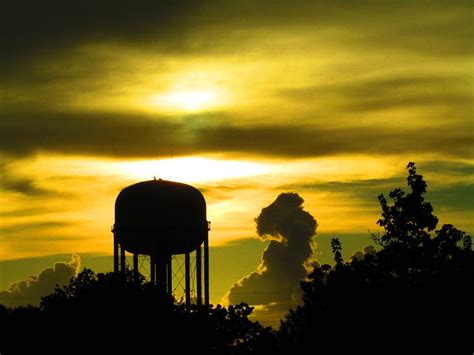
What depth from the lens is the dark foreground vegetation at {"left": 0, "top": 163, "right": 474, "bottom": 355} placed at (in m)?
82.7

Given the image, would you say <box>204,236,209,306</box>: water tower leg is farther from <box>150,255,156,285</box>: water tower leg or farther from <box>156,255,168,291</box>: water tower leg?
<box>150,255,156,285</box>: water tower leg

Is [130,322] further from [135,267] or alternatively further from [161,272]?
[161,272]

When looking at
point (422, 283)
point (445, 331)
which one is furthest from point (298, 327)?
point (445, 331)

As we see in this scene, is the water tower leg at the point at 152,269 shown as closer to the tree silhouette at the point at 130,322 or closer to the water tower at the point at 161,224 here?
the water tower at the point at 161,224

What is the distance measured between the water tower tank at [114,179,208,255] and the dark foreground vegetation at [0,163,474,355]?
18.8 ft

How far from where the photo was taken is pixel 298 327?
96.6m

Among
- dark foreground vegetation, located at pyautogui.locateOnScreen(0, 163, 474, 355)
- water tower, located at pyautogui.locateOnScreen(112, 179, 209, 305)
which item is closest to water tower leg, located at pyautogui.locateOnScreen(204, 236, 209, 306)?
water tower, located at pyautogui.locateOnScreen(112, 179, 209, 305)

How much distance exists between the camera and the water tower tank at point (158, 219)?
10725cm

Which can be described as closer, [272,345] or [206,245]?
[272,345]

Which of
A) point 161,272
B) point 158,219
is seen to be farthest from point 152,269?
point 158,219

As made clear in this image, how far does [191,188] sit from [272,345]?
68.4 feet

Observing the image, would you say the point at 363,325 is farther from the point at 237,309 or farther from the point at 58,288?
the point at 58,288

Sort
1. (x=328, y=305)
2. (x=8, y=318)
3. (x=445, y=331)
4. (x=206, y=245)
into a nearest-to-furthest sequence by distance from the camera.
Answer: (x=445, y=331), (x=328, y=305), (x=8, y=318), (x=206, y=245)

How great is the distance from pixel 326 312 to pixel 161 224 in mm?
22320
